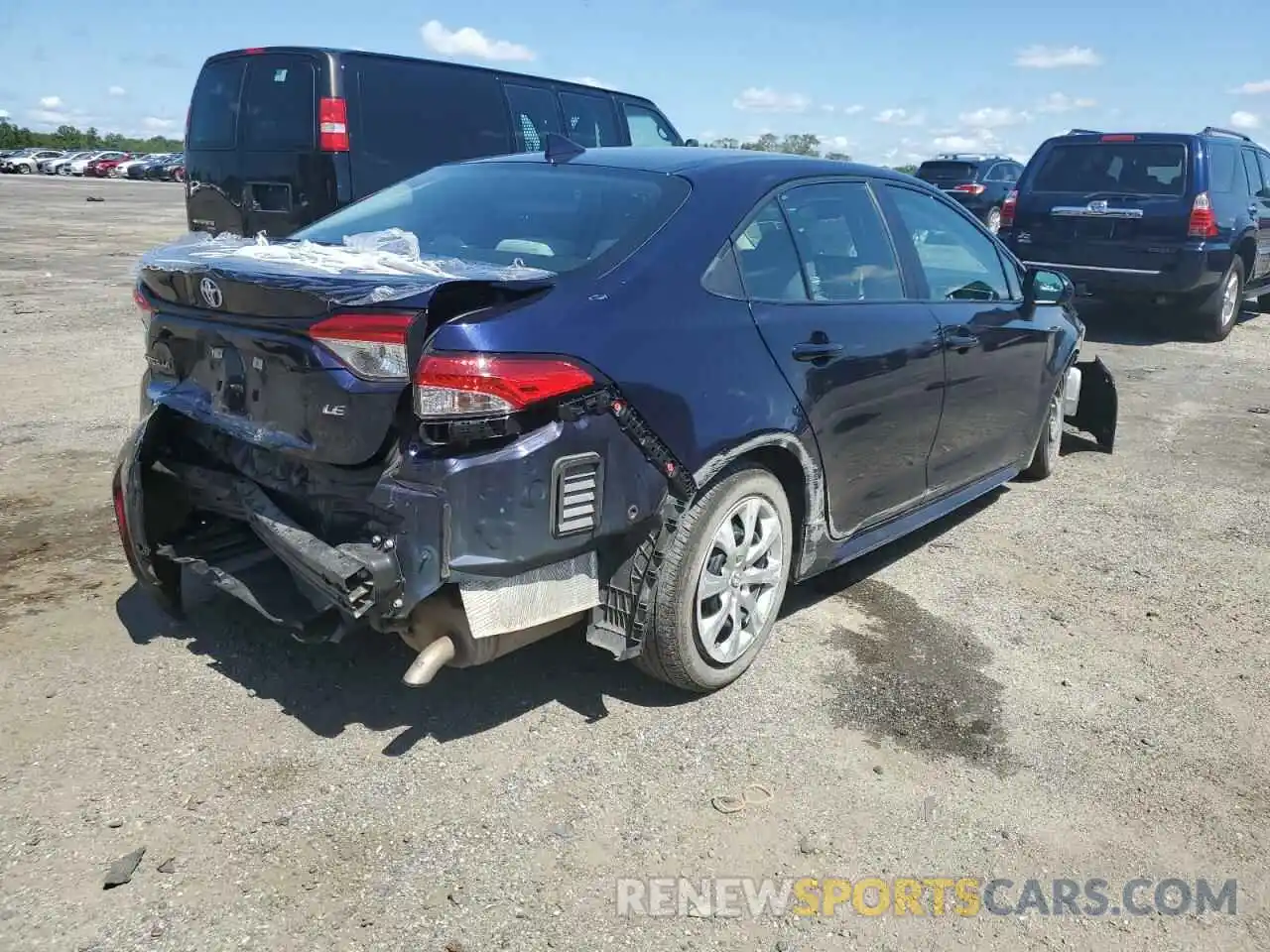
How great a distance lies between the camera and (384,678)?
3.42 metres

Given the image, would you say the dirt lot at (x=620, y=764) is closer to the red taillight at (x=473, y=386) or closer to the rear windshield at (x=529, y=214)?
the red taillight at (x=473, y=386)

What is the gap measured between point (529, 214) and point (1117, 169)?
8.78 metres

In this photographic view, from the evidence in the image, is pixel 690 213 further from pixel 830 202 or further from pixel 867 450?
pixel 867 450

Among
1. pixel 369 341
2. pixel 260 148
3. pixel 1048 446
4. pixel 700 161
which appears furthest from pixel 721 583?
pixel 260 148

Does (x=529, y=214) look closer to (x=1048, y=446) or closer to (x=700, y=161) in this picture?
(x=700, y=161)

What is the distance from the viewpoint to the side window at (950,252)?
14.1 ft

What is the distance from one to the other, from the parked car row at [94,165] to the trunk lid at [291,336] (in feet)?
184

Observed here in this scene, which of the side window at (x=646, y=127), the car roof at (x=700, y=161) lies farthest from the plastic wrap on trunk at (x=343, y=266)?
the side window at (x=646, y=127)

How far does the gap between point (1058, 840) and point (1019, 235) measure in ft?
30.0

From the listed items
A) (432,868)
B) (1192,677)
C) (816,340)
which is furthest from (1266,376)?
(432,868)

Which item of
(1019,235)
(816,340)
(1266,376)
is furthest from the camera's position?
(1019,235)

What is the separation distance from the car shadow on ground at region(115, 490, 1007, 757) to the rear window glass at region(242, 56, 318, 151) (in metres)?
4.90

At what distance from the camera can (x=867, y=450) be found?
12.6 feet

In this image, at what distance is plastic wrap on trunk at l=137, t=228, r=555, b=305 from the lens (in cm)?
275
